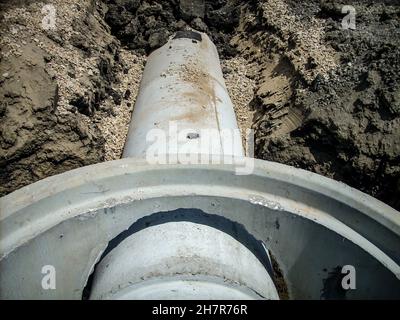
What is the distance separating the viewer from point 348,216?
8.40 feet

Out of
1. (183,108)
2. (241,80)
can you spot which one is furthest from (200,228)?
(241,80)

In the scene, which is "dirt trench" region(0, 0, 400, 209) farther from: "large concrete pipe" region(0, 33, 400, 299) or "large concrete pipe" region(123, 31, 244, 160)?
"large concrete pipe" region(0, 33, 400, 299)

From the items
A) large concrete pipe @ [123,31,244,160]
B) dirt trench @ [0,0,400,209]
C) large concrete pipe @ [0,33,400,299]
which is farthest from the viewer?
dirt trench @ [0,0,400,209]

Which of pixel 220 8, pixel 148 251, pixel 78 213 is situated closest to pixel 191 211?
pixel 148 251

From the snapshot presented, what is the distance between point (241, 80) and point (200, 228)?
8.28 ft

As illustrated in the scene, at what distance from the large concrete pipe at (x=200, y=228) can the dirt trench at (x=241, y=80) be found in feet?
2.52

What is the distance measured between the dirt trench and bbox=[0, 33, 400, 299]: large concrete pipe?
768 millimetres

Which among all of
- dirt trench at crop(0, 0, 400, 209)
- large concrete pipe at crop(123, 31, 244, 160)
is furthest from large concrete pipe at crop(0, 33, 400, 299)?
dirt trench at crop(0, 0, 400, 209)

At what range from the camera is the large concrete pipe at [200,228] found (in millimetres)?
2352

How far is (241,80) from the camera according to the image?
4648 mm

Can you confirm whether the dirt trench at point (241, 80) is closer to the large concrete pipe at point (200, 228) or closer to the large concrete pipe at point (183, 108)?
the large concrete pipe at point (183, 108)

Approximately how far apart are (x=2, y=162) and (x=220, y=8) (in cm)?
317

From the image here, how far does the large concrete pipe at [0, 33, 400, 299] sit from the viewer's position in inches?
92.6

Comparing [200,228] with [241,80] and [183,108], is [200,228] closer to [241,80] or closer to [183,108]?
[183,108]
